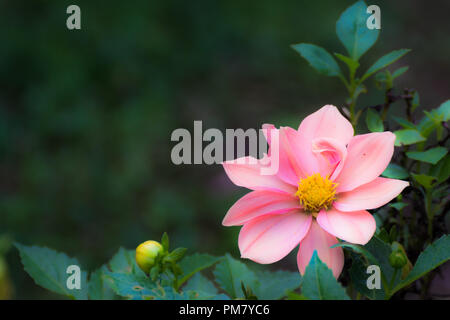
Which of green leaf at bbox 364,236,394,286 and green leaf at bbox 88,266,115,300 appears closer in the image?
green leaf at bbox 364,236,394,286

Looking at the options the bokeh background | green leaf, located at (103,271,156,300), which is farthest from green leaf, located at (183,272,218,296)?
the bokeh background

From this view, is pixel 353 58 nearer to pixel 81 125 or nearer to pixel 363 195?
pixel 363 195

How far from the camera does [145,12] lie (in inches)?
114

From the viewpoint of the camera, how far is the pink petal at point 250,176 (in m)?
0.59

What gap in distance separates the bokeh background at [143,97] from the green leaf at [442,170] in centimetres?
159

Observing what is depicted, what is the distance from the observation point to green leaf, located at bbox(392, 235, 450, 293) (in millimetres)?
534

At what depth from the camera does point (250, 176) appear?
60 cm

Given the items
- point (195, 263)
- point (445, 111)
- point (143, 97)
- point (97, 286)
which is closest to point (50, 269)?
point (97, 286)

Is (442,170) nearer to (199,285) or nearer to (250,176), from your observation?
(250,176)

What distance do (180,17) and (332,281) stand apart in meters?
2.64

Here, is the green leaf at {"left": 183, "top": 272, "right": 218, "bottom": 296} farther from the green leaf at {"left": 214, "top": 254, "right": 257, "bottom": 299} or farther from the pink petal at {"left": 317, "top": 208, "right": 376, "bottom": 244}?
the pink petal at {"left": 317, "top": 208, "right": 376, "bottom": 244}

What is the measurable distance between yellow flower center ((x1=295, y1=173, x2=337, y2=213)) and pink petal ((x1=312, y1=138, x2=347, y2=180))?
→ 0.01 m

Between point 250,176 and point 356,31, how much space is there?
244 mm

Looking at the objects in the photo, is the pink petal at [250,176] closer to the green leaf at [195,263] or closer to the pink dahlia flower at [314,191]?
the pink dahlia flower at [314,191]
